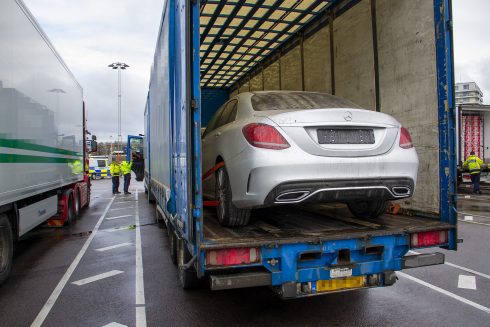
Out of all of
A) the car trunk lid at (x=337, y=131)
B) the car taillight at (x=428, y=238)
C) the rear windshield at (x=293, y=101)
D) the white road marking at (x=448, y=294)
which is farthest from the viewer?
the rear windshield at (x=293, y=101)

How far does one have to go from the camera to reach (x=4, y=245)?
5.18m

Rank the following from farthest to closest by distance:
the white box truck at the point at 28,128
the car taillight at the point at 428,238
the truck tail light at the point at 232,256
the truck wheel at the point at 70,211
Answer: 1. the truck wheel at the point at 70,211
2. the white box truck at the point at 28,128
3. the car taillight at the point at 428,238
4. the truck tail light at the point at 232,256

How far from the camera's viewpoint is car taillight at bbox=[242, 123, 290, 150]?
3.50 meters

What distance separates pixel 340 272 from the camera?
343 cm

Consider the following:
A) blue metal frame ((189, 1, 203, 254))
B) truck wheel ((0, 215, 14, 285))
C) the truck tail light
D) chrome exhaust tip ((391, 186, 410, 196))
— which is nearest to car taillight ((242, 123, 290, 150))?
blue metal frame ((189, 1, 203, 254))

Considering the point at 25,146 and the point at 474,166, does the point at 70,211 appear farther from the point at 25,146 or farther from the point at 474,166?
the point at 474,166

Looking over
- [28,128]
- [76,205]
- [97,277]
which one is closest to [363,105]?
[97,277]

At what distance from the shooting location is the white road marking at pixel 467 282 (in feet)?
15.8

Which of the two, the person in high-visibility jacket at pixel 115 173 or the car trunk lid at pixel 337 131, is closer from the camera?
the car trunk lid at pixel 337 131

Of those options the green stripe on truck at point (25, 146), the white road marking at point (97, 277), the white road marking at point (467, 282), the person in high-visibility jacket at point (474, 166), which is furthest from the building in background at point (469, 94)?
the white road marking at point (97, 277)

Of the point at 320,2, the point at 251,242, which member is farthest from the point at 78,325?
the point at 320,2

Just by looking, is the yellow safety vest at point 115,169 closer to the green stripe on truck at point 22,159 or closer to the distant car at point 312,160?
the green stripe on truck at point 22,159

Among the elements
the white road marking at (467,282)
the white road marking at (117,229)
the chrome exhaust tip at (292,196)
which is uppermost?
the chrome exhaust tip at (292,196)

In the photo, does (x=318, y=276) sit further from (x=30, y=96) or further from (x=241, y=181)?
(x=30, y=96)
